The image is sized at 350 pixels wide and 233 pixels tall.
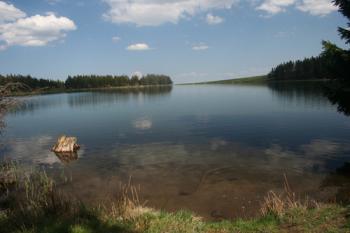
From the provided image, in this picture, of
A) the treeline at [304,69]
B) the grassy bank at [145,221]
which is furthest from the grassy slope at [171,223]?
Answer: the treeline at [304,69]

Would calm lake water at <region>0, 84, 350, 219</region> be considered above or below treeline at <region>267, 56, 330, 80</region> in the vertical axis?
below

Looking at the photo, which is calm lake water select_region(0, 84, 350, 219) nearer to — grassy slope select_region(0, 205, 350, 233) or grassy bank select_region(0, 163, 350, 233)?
grassy bank select_region(0, 163, 350, 233)

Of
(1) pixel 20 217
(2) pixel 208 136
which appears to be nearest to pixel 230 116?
(2) pixel 208 136

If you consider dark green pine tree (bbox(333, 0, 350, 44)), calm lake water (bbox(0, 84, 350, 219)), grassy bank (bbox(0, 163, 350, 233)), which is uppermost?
dark green pine tree (bbox(333, 0, 350, 44))

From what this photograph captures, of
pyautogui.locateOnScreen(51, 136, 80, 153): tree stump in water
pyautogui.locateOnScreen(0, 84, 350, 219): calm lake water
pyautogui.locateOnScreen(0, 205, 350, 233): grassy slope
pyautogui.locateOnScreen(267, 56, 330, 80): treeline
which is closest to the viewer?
pyautogui.locateOnScreen(0, 205, 350, 233): grassy slope

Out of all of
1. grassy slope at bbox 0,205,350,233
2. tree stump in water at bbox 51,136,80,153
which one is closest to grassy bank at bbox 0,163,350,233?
grassy slope at bbox 0,205,350,233

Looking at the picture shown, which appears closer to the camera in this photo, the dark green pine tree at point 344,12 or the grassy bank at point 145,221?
the grassy bank at point 145,221

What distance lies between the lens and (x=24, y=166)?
2050 centimetres

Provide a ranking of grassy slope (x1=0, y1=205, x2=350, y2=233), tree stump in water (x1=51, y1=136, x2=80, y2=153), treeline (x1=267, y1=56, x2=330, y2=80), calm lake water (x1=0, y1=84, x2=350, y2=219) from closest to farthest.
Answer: grassy slope (x1=0, y1=205, x2=350, y2=233) → calm lake water (x1=0, y1=84, x2=350, y2=219) → tree stump in water (x1=51, y1=136, x2=80, y2=153) → treeline (x1=267, y1=56, x2=330, y2=80)

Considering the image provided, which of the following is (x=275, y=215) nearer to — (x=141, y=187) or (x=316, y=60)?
(x=141, y=187)

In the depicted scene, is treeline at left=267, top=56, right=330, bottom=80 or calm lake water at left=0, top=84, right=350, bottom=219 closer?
calm lake water at left=0, top=84, right=350, bottom=219

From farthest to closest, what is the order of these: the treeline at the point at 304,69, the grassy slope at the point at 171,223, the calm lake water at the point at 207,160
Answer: the treeline at the point at 304,69 → the calm lake water at the point at 207,160 → the grassy slope at the point at 171,223

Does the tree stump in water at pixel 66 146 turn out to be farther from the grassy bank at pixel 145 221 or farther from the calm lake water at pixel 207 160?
the grassy bank at pixel 145 221

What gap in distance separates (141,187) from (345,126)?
70.0 feet
